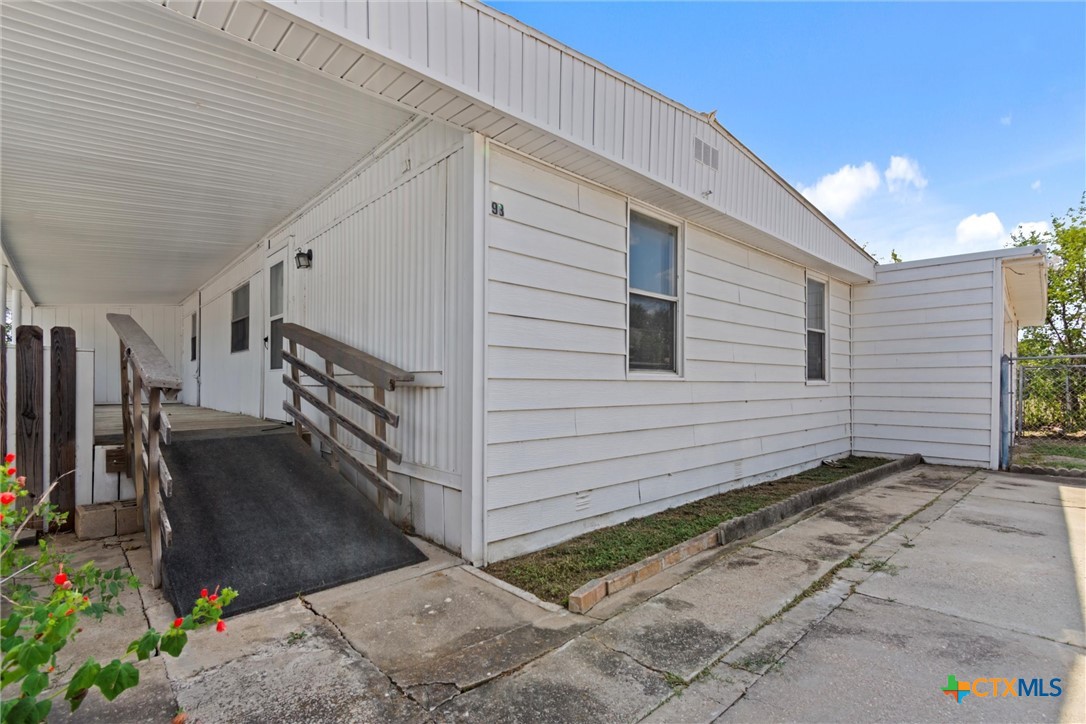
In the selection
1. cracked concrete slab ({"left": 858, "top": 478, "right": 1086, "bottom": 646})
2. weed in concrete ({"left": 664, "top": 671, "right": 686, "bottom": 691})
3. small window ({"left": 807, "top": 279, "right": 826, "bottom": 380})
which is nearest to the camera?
weed in concrete ({"left": 664, "top": 671, "right": 686, "bottom": 691})

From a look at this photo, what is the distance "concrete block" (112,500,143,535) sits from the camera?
3.64 m

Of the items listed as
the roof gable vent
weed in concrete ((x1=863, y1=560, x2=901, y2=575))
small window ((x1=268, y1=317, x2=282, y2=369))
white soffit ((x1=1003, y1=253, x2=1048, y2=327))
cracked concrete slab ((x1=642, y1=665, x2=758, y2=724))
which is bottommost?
weed in concrete ((x1=863, y1=560, x2=901, y2=575))

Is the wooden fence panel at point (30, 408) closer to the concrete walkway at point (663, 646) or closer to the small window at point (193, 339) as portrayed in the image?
the concrete walkway at point (663, 646)

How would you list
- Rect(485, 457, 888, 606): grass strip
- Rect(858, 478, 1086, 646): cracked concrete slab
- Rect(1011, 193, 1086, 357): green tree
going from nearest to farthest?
Rect(858, 478, 1086, 646): cracked concrete slab → Rect(485, 457, 888, 606): grass strip → Rect(1011, 193, 1086, 357): green tree

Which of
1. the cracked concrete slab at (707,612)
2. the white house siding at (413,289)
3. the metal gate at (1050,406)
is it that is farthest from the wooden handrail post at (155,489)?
the metal gate at (1050,406)

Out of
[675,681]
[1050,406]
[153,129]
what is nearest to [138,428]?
[153,129]

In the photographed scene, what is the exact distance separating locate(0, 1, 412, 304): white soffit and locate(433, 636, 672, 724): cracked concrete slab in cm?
293

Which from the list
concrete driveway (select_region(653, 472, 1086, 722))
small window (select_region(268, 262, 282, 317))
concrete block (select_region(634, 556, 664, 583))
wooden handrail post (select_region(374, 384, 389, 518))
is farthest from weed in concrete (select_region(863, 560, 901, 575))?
small window (select_region(268, 262, 282, 317))

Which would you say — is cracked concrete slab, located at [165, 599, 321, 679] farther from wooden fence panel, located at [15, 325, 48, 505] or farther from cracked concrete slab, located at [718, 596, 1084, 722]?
wooden fence panel, located at [15, 325, 48, 505]

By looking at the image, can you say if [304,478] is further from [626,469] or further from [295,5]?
[295,5]

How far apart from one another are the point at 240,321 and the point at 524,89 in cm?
621

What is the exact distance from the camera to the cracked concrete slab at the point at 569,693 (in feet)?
5.77

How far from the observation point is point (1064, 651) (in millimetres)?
2205

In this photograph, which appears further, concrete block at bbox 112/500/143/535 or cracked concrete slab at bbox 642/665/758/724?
concrete block at bbox 112/500/143/535
